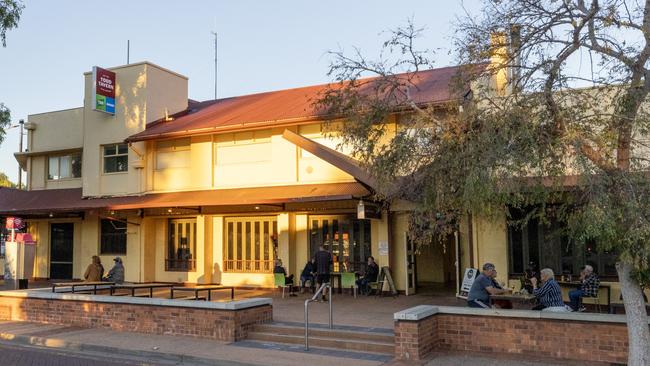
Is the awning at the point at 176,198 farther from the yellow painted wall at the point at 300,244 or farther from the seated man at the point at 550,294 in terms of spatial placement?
the seated man at the point at 550,294

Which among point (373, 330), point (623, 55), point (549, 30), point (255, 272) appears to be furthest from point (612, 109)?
point (255, 272)

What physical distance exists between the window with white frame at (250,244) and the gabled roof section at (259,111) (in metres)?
3.30

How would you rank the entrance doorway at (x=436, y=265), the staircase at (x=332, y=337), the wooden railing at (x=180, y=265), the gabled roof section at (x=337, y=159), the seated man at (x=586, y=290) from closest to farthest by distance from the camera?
the staircase at (x=332, y=337), the seated man at (x=586, y=290), the gabled roof section at (x=337, y=159), the wooden railing at (x=180, y=265), the entrance doorway at (x=436, y=265)

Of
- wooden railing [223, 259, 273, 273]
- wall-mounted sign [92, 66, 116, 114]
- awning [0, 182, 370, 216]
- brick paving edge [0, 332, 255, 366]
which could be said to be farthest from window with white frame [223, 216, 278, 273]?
brick paving edge [0, 332, 255, 366]

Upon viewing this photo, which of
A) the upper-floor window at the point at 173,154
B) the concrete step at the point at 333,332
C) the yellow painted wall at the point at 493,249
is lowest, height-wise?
the concrete step at the point at 333,332

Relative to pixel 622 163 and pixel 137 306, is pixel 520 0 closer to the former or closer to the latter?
pixel 622 163

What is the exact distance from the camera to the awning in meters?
16.8

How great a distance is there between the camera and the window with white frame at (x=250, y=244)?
19594 mm

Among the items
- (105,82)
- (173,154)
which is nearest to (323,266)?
(173,154)

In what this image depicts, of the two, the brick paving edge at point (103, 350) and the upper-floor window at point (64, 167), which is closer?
the brick paving edge at point (103, 350)

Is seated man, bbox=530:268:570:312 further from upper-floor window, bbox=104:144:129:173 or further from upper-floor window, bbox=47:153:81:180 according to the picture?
upper-floor window, bbox=47:153:81:180

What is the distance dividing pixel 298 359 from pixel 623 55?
6612mm

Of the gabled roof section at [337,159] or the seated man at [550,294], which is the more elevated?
the gabled roof section at [337,159]

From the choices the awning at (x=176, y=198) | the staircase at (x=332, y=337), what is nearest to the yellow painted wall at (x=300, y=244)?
the awning at (x=176, y=198)
